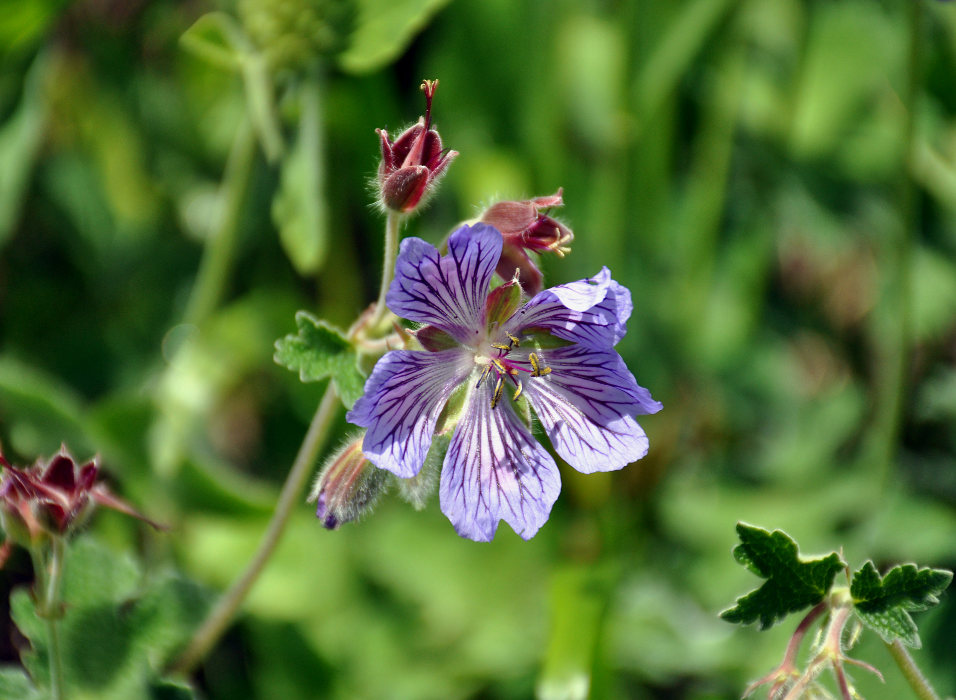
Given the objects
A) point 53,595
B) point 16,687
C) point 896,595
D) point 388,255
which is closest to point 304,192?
point 388,255

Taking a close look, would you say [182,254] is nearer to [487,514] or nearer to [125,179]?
[125,179]

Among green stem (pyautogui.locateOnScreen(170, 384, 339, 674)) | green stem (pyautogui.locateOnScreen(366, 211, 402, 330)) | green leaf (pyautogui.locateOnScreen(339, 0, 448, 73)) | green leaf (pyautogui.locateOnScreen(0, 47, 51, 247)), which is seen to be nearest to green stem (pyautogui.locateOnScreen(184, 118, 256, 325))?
green leaf (pyautogui.locateOnScreen(339, 0, 448, 73))

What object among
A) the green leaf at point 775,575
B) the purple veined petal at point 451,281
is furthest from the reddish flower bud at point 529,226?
the green leaf at point 775,575

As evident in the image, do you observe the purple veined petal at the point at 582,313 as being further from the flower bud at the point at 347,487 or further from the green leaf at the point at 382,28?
the green leaf at the point at 382,28

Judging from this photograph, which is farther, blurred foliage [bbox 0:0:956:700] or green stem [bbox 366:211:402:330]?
blurred foliage [bbox 0:0:956:700]

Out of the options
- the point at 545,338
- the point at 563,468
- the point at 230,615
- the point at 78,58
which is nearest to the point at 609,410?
the point at 545,338

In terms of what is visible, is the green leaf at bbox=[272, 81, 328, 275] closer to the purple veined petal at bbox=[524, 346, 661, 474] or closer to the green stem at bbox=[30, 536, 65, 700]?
the purple veined petal at bbox=[524, 346, 661, 474]
